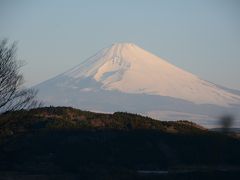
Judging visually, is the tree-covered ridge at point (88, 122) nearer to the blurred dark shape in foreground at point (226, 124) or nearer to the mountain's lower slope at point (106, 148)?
the mountain's lower slope at point (106, 148)

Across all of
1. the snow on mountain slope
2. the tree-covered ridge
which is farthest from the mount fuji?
the tree-covered ridge

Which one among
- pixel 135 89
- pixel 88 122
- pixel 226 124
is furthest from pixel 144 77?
pixel 226 124

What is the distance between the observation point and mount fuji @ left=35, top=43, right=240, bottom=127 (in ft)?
467

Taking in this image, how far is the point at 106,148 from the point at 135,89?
121 meters

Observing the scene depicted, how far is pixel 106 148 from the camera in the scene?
3734 cm

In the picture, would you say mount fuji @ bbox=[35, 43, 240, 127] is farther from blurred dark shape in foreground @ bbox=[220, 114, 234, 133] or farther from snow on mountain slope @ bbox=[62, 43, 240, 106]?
blurred dark shape in foreground @ bbox=[220, 114, 234, 133]

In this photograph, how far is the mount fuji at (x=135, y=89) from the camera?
467ft

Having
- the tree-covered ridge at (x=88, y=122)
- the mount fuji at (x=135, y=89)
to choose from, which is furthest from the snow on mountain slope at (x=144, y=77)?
the tree-covered ridge at (x=88, y=122)

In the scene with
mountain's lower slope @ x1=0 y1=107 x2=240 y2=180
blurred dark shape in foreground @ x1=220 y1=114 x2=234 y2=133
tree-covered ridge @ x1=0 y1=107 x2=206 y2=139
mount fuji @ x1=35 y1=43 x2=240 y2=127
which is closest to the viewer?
blurred dark shape in foreground @ x1=220 y1=114 x2=234 y2=133

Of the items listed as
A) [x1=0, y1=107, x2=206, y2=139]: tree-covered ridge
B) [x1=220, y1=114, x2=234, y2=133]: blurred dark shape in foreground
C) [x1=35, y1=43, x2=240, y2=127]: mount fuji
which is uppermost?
[x1=35, y1=43, x2=240, y2=127]: mount fuji

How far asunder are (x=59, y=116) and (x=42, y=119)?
151 cm

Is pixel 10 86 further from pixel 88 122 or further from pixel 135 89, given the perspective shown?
pixel 135 89

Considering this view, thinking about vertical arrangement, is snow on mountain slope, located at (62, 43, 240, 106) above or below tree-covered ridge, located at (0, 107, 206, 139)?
above

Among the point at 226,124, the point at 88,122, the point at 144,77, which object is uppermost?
the point at 144,77
